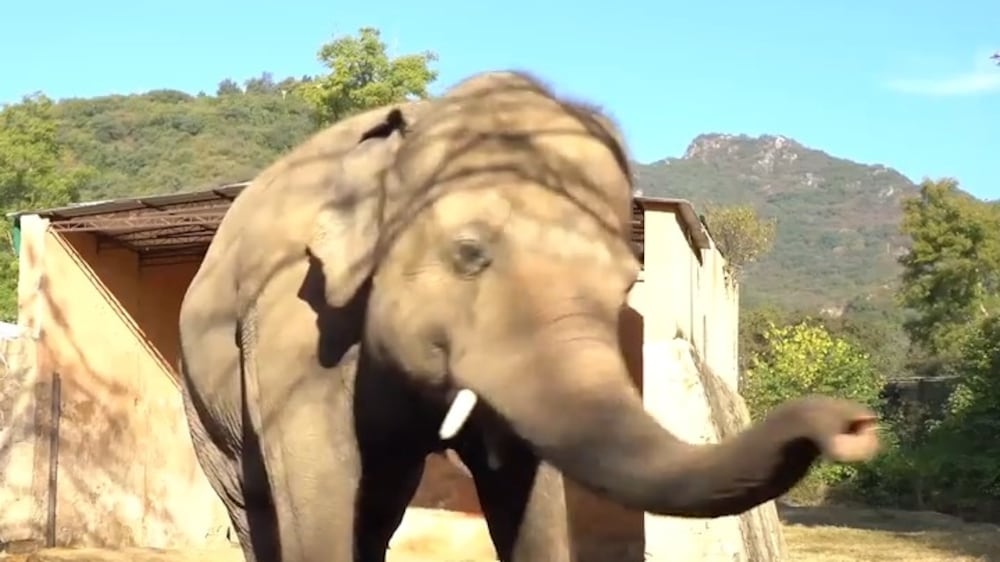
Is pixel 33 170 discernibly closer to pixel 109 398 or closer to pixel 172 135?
pixel 109 398

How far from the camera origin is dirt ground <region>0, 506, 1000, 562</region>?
13.8m

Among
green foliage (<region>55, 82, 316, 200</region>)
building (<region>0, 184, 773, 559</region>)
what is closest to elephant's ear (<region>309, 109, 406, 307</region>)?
building (<region>0, 184, 773, 559</region>)

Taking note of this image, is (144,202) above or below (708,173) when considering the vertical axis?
below

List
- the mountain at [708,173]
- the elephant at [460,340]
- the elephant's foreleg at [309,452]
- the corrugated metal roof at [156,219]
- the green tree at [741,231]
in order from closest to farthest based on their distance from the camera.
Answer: the elephant at [460,340], the elephant's foreleg at [309,452], the corrugated metal roof at [156,219], the green tree at [741,231], the mountain at [708,173]

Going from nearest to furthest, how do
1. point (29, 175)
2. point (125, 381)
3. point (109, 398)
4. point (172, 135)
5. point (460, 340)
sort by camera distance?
point (460, 340) < point (109, 398) < point (125, 381) < point (29, 175) < point (172, 135)

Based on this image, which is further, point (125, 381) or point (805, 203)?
point (805, 203)

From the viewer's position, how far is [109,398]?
48.3ft

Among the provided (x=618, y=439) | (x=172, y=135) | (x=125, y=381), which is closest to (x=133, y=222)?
(x=125, y=381)

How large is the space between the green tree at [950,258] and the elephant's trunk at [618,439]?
3586 cm

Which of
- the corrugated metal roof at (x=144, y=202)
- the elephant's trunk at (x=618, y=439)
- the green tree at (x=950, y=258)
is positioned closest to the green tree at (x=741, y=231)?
the green tree at (x=950, y=258)

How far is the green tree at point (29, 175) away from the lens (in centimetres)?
4031

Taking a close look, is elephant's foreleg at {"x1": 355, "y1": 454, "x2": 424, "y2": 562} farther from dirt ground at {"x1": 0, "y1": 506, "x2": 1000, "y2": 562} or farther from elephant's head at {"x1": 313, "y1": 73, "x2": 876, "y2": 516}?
dirt ground at {"x1": 0, "y1": 506, "x2": 1000, "y2": 562}

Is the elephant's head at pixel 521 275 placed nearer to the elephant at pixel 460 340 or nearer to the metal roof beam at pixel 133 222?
the elephant at pixel 460 340

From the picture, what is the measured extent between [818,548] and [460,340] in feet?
40.5
